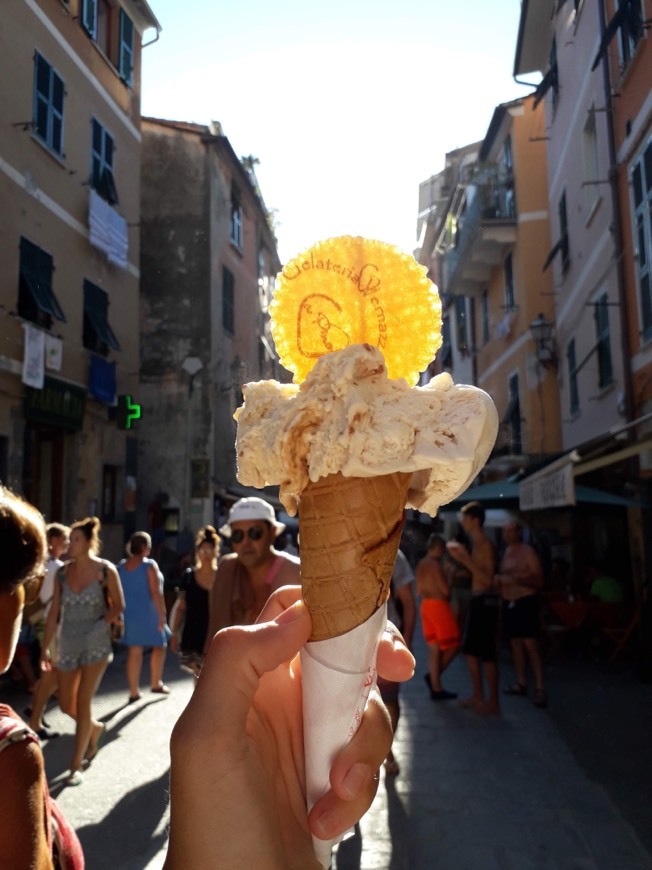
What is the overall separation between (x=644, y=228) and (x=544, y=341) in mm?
6738

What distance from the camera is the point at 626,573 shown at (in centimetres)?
1280

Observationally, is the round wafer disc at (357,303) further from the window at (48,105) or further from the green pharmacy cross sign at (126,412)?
the green pharmacy cross sign at (126,412)

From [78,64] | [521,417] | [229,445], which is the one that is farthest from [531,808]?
[229,445]

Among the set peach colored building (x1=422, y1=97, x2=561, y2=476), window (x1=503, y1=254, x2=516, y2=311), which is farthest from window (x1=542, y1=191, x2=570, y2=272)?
window (x1=503, y1=254, x2=516, y2=311)

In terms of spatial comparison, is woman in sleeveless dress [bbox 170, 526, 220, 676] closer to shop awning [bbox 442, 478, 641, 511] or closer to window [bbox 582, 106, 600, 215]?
shop awning [bbox 442, 478, 641, 511]

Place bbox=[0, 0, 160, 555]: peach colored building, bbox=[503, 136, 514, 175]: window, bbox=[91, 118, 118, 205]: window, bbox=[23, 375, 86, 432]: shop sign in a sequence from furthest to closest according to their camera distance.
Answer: bbox=[503, 136, 514, 175]: window
bbox=[91, 118, 118, 205]: window
bbox=[23, 375, 86, 432]: shop sign
bbox=[0, 0, 160, 555]: peach colored building

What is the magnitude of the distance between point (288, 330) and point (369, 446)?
41 centimetres

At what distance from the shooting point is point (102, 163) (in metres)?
16.8

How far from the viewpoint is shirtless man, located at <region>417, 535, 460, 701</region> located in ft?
25.8

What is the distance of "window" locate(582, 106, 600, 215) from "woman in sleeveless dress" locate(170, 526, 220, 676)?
10.0 metres

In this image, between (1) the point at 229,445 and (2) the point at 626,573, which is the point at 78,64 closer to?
(1) the point at 229,445

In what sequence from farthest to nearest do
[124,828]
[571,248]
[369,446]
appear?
[571,248], [124,828], [369,446]

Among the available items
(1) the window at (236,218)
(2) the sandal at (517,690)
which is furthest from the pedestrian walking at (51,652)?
(1) the window at (236,218)

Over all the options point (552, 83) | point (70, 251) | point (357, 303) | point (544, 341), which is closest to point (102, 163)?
point (70, 251)
